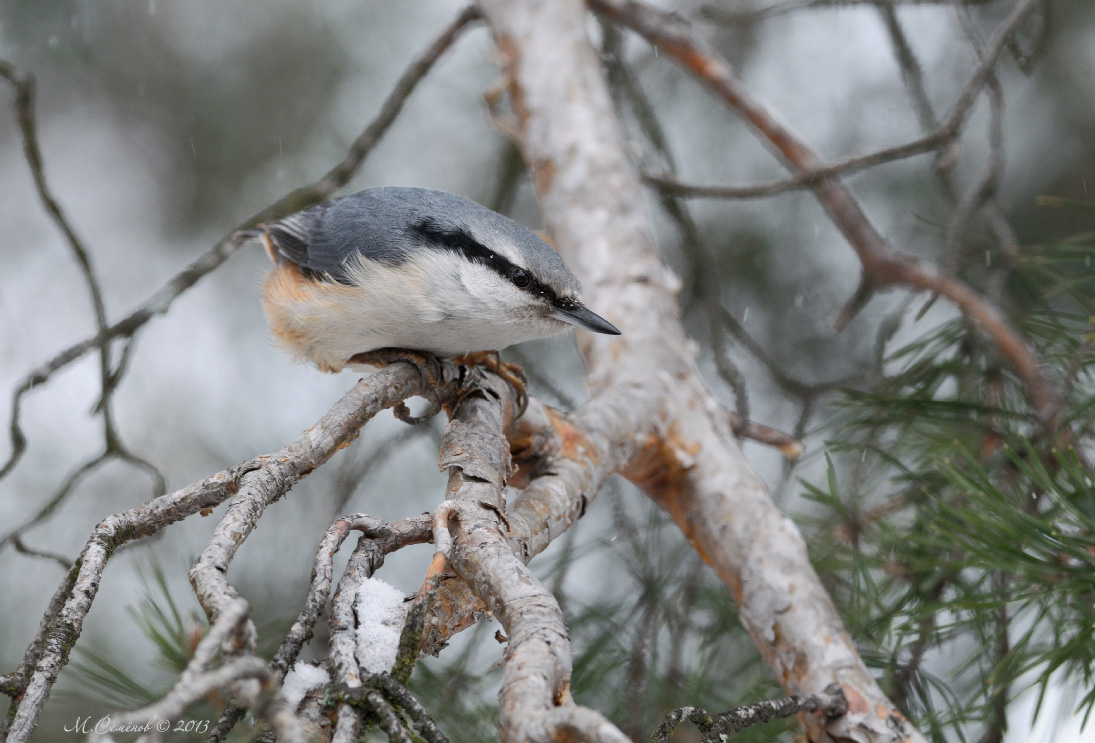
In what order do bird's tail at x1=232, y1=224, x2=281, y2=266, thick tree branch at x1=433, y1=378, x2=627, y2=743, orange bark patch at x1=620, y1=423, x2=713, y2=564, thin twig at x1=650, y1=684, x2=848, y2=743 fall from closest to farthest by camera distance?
thick tree branch at x1=433, y1=378, x2=627, y2=743, thin twig at x1=650, y1=684, x2=848, y2=743, orange bark patch at x1=620, y1=423, x2=713, y2=564, bird's tail at x1=232, y1=224, x2=281, y2=266

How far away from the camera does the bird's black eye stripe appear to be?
1.52 metres

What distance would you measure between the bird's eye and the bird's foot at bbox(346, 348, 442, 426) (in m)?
0.21

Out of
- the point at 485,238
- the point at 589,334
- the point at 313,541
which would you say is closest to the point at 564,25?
the point at 589,334

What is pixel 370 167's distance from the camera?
3.49 metres

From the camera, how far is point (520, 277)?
1517 mm

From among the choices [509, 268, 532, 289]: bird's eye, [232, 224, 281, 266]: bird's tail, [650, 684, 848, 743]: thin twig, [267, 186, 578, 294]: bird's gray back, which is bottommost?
[650, 684, 848, 743]: thin twig

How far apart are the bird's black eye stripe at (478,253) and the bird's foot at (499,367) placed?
0.17 meters

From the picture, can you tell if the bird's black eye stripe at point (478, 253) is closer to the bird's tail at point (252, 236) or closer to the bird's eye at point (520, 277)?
the bird's eye at point (520, 277)

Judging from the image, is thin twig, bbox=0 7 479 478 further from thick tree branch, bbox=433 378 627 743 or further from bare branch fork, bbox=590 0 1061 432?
thick tree branch, bbox=433 378 627 743

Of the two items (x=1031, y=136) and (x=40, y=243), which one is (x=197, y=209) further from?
(x=1031, y=136)

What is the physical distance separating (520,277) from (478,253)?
0.32ft

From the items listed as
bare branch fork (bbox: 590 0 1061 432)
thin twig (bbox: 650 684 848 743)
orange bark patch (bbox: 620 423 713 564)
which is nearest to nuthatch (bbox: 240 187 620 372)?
orange bark patch (bbox: 620 423 713 564)

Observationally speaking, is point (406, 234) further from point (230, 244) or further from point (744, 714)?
point (744, 714)

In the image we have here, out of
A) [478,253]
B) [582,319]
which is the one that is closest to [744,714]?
[582,319]
